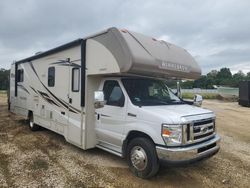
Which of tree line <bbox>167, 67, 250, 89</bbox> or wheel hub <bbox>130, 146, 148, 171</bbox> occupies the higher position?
tree line <bbox>167, 67, 250, 89</bbox>

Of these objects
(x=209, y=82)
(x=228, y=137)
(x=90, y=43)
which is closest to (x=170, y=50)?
(x=90, y=43)

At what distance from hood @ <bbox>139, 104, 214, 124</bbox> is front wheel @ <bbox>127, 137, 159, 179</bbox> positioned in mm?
534

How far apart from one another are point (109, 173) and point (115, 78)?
7.22ft

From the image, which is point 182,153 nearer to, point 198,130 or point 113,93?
point 198,130

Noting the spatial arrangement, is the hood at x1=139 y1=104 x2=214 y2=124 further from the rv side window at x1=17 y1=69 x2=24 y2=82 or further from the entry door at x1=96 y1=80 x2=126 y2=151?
the rv side window at x1=17 y1=69 x2=24 y2=82

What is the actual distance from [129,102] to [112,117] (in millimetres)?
658

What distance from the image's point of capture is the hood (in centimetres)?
479

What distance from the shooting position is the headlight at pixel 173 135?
4715 millimetres

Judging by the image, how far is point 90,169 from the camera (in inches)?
223

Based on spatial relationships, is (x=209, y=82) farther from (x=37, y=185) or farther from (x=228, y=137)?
(x=37, y=185)

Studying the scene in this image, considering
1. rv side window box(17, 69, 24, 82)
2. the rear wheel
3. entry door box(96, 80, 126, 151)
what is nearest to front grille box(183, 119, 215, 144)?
entry door box(96, 80, 126, 151)

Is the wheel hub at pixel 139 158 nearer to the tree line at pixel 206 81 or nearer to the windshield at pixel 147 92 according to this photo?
the windshield at pixel 147 92

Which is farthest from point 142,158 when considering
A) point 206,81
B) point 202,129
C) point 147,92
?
point 206,81

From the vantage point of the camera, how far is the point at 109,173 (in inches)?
215
